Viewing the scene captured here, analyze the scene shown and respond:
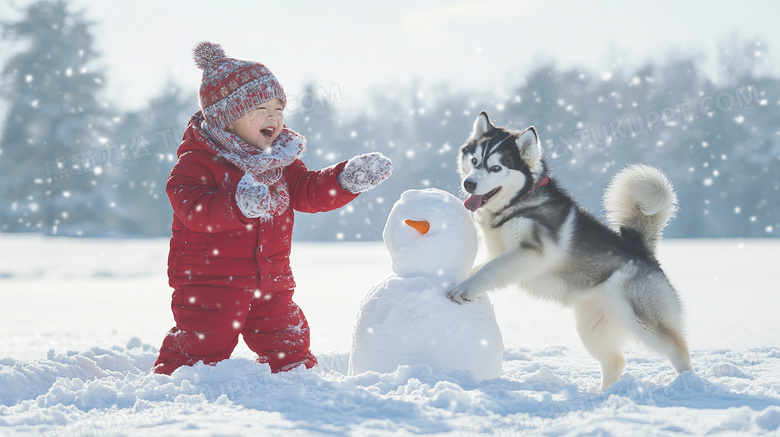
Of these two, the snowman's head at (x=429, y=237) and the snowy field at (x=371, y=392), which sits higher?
the snowman's head at (x=429, y=237)

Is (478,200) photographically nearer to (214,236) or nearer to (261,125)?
(261,125)

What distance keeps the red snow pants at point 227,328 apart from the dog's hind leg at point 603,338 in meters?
1.53

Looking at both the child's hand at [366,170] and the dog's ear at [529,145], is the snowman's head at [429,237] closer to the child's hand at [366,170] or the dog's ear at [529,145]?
the child's hand at [366,170]

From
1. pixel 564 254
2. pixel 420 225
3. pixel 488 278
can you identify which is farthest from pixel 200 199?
pixel 564 254

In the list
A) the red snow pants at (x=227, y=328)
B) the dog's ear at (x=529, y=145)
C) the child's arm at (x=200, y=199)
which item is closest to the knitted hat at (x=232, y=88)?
the child's arm at (x=200, y=199)

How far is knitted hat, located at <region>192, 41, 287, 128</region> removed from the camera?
10.0ft

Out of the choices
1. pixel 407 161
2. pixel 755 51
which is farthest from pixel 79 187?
pixel 755 51

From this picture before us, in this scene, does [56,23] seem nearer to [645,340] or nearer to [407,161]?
[407,161]

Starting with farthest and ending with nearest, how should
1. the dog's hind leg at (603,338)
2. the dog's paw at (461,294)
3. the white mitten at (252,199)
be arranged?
the dog's hind leg at (603,338) < the dog's paw at (461,294) < the white mitten at (252,199)

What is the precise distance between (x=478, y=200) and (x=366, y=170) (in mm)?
602

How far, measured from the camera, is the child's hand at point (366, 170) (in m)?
3.09

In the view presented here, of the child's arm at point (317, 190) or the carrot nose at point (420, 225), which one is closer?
Answer: the carrot nose at point (420, 225)

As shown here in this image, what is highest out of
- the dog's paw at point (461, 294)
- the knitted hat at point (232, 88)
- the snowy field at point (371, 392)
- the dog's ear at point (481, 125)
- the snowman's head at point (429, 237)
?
the knitted hat at point (232, 88)

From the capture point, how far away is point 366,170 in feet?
10.1
